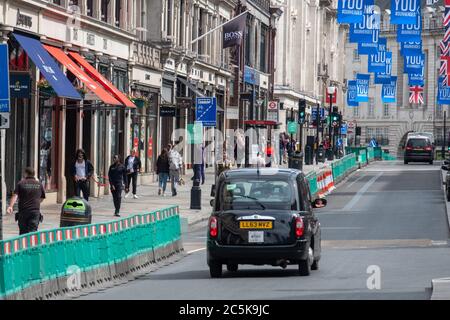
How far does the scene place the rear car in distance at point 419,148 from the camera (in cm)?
9756

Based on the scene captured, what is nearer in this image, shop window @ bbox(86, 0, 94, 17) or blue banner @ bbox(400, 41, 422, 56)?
shop window @ bbox(86, 0, 94, 17)

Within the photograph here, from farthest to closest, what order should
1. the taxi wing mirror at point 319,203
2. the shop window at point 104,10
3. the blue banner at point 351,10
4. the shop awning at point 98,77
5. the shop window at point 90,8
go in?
1. the blue banner at point 351,10
2. the shop window at point 104,10
3. the shop window at point 90,8
4. the shop awning at point 98,77
5. the taxi wing mirror at point 319,203

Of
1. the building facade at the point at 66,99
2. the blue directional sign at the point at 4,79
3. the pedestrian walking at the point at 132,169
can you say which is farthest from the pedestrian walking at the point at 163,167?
the blue directional sign at the point at 4,79

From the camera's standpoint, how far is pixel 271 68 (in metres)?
91.0

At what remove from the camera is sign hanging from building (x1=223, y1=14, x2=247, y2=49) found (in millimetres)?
57188

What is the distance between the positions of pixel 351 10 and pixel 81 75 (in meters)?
17.4

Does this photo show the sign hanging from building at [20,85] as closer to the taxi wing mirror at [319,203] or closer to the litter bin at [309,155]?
the taxi wing mirror at [319,203]

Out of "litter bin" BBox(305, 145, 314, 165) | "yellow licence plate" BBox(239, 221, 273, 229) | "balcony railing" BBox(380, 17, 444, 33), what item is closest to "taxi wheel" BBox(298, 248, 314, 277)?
"yellow licence plate" BBox(239, 221, 273, 229)

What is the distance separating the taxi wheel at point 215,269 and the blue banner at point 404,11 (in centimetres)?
3144

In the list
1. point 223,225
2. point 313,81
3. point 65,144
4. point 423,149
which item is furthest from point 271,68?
point 223,225

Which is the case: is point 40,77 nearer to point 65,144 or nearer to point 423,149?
point 65,144

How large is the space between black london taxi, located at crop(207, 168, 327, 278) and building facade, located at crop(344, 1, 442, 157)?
5418 inches

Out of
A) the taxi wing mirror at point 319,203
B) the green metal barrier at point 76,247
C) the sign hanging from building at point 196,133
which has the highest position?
the sign hanging from building at point 196,133

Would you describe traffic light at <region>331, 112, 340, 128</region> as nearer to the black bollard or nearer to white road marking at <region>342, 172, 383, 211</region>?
white road marking at <region>342, 172, 383, 211</region>
